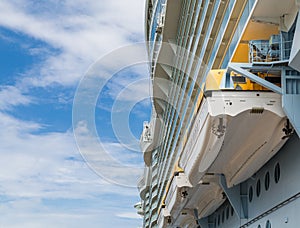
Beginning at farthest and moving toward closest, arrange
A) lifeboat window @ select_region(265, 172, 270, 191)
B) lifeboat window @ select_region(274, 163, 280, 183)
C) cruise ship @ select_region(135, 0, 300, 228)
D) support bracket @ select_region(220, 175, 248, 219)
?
1. support bracket @ select_region(220, 175, 248, 219)
2. lifeboat window @ select_region(265, 172, 270, 191)
3. lifeboat window @ select_region(274, 163, 280, 183)
4. cruise ship @ select_region(135, 0, 300, 228)

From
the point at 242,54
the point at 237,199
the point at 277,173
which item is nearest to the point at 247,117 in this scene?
the point at 242,54

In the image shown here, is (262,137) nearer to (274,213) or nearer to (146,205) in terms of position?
(274,213)

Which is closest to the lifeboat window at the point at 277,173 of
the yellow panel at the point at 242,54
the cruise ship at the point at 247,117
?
the cruise ship at the point at 247,117

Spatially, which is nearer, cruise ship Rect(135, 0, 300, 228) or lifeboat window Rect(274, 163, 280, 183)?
cruise ship Rect(135, 0, 300, 228)

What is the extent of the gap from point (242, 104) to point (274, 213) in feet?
9.36

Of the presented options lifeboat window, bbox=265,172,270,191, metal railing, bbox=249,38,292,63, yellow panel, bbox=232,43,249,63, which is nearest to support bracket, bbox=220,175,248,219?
lifeboat window, bbox=265,172,270,191

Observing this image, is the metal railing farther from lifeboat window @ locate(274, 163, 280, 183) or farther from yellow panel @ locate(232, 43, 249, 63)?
lifeboat window @ locate(274, 163, 280, 183)

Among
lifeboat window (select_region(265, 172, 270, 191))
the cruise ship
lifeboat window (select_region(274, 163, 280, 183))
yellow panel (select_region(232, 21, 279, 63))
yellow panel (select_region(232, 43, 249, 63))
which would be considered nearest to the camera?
the cruise ship

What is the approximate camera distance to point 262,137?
859cm

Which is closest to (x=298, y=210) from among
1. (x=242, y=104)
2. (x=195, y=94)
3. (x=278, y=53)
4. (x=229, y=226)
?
(x=242, y=104)

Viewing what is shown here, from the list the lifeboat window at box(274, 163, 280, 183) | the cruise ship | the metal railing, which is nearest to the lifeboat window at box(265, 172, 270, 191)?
the cruise ship

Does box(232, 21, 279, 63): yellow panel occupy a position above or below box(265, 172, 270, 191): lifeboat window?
above

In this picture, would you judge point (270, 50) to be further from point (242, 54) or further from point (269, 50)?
point (242, 54)

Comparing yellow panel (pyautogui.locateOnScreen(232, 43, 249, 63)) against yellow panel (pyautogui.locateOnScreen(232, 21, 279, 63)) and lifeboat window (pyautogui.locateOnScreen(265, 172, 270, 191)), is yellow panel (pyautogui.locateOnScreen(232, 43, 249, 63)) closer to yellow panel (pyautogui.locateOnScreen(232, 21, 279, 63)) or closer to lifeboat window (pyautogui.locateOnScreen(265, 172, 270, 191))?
yellow panel (pyautogui.locateOnScreen(232, 21, 279, 63))
